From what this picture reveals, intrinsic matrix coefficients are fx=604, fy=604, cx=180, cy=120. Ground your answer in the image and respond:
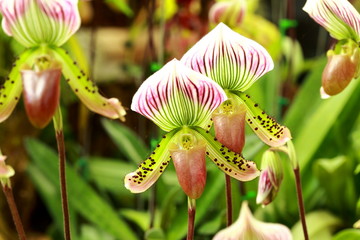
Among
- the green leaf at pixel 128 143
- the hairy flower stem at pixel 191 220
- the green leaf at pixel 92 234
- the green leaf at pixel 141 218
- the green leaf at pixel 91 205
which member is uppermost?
the hairy flower stem at pixel 191 220

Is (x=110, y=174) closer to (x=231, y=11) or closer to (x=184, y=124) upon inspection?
(x=231, y=11)

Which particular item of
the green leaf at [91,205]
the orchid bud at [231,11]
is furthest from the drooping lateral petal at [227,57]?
the green leaf at [91,205]

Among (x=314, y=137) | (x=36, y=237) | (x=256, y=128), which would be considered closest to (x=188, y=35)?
(x=314, y=137)

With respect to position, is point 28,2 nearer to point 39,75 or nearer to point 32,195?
point 39,75

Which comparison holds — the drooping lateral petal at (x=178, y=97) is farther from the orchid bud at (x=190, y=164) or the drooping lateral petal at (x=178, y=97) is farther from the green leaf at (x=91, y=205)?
the green leaf at (x=91, y=205)

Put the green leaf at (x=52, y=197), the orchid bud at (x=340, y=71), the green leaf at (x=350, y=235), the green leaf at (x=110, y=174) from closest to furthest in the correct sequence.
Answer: the orchid bud at (x=340, y=71) → the green leaf at (x=350, y=235) → the green leaf at (x=52, y=197) → the green leaf at (x=110, y=174)

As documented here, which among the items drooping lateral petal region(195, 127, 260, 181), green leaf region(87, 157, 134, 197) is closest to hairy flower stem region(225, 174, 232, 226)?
drooping lateral petal region(195, 127, 260, 181)

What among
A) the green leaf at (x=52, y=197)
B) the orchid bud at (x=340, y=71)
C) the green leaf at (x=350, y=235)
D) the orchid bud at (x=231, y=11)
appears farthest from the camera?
the green leaf at (x=52, y=197)

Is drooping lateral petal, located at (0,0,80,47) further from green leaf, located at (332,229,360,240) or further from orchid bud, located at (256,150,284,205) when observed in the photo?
green leaf, located at (332,229,360,240)
